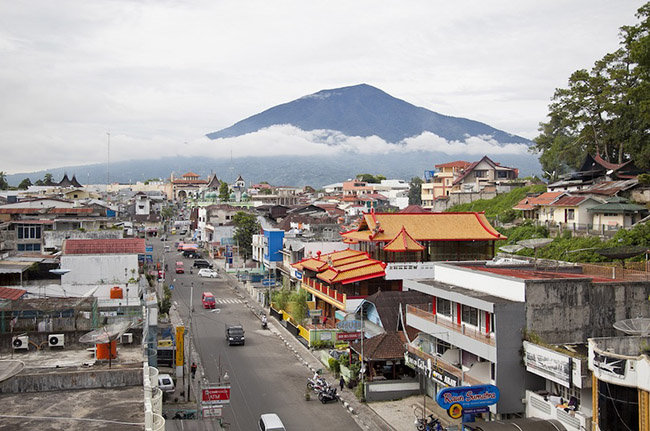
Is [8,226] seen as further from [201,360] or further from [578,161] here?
[578,161]

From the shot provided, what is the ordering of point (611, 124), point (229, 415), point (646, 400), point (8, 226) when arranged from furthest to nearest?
1. point (611, 124)
2. point (8, 226)
3. point (229, 415)
4. point (646, 400)

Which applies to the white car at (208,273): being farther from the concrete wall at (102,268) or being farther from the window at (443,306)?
the window at (443,306)

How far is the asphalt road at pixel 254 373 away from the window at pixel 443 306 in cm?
635

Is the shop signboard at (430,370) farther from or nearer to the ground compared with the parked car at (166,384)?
farther from the ground

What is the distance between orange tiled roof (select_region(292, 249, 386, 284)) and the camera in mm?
42812

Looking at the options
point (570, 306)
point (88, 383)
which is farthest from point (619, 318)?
point (88, 383)

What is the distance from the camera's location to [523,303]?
24.5 metres

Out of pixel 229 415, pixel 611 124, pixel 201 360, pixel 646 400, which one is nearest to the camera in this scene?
pixel 646 400

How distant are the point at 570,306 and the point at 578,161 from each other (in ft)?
158

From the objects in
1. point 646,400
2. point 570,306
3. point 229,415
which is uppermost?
point 570,306

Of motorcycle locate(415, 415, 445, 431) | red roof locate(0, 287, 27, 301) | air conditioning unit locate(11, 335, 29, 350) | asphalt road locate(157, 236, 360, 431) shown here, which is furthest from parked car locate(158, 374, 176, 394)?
motorcycle locate(415, 415, 445, 431)

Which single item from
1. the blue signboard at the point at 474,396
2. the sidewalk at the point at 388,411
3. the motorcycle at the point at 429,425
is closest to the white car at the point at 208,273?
the sidewalk at the point at 388,411

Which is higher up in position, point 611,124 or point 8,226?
point 611,124

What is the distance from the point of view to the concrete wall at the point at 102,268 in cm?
3738
